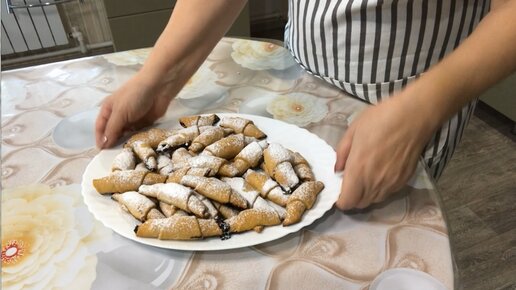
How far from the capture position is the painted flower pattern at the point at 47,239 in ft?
1.60

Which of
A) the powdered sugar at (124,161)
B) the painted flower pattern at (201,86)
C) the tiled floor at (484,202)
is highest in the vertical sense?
the powdered sugar at (124,161)

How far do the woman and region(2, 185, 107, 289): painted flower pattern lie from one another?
0.41ft

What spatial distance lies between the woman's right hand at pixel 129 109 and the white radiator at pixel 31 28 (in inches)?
61.8

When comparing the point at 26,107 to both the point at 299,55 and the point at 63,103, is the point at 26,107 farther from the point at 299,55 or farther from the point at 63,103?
the point at 299,55

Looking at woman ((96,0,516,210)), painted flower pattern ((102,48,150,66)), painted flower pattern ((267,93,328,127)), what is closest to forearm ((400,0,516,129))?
woman ((96,0,516,210))

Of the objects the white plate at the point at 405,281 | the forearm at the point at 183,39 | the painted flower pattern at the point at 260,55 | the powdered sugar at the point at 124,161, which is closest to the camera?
the white plate at the point at 405,281

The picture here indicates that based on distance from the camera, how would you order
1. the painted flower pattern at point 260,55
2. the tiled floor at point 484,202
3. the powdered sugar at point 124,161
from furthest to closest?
the tiled floor at point 484,202, the painted flower pattern at point 260,55, the powdered sugar at point 124,161

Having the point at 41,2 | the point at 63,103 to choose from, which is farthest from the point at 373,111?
the point at 41,2

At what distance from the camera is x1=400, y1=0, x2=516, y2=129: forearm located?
0.50 m

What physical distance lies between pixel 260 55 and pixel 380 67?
313mm

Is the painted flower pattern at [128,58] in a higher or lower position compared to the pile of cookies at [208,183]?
higher

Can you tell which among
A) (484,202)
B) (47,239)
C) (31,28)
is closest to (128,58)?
(47,239)

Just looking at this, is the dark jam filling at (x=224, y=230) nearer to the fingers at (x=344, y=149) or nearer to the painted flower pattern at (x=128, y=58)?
the fingers at (x=344, y=149)

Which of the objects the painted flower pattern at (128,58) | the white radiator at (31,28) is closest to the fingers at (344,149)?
the painted flower pattern at (128,58)
